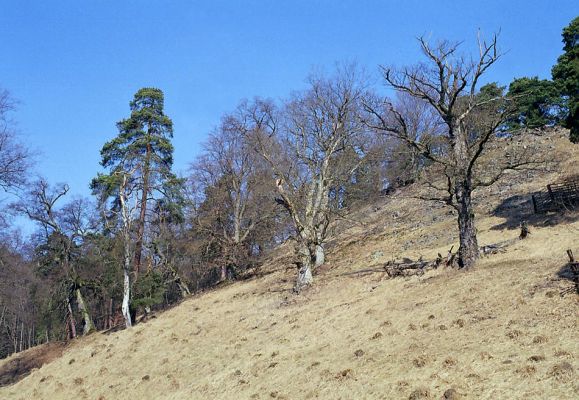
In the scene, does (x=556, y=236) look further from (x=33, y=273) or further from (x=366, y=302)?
(x=33, y=273)

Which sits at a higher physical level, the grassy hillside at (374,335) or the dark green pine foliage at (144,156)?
the dark green pine foliage at (144,156)

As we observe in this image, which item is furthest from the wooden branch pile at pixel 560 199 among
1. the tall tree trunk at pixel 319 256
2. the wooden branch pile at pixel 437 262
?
the tall tree trunk at pixel 319 256

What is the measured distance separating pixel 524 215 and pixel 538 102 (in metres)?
30.1

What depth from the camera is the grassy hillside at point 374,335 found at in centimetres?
1258

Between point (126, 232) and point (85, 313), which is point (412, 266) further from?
point (85, 313)

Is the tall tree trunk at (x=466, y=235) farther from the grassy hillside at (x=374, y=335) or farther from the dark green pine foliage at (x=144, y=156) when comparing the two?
the dark green pine foliage at (x=144, y=156)

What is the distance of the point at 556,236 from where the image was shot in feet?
74.4

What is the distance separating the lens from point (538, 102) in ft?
177

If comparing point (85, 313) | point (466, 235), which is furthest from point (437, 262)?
point (85, 313)

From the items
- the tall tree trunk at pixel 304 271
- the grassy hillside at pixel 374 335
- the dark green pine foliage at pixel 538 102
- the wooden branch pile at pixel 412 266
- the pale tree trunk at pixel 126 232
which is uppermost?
the dark green pine foliage at pixel 538 102

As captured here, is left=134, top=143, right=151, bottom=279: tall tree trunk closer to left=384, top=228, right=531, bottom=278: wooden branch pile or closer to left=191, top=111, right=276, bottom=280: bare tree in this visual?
left=191, top=111, right=276, bottom=280: bare tree

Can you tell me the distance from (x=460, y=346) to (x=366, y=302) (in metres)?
7.92

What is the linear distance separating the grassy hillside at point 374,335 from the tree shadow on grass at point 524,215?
0.17m

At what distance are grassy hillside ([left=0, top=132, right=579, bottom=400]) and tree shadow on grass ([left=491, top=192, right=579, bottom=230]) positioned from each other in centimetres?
17
